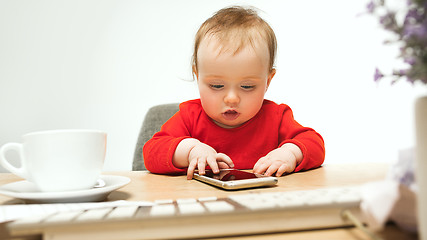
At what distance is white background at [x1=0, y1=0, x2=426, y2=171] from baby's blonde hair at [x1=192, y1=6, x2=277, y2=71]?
2.92 ft

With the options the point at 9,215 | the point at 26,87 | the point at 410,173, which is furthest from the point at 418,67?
the point at 26,87

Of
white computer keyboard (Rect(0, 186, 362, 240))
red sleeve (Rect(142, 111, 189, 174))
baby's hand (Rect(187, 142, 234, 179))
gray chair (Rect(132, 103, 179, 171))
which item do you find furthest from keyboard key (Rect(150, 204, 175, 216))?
gray chair (Rect(132, 103, 179, 171))

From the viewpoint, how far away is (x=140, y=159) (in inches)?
51.3

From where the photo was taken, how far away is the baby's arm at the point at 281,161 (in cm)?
69

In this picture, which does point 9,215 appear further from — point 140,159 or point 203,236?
point 140,159

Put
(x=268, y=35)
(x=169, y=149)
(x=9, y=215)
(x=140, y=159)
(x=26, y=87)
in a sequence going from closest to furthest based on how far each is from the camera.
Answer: (x=9, y=215) < (x=169, y=149) < (x=268, y=35) < (x=140, y=159) < (x=26, y=87)

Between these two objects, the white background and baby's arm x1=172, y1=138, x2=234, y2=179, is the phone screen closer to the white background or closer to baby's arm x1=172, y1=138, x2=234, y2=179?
baby's arm x1=172, y1=138, x2=234, y2=179

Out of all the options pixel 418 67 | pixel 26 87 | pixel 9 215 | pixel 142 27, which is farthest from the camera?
pixel 142 27

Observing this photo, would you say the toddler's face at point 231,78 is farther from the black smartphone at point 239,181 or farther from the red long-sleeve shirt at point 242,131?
the black smartphone at point 239,181

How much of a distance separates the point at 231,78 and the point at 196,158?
26 centimetres

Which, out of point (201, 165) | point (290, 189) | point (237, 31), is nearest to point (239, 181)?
point (290, 189)

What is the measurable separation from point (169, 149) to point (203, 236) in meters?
0.56

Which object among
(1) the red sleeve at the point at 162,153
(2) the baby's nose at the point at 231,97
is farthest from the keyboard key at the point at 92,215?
(2) the baby's nose at the point at 231,97

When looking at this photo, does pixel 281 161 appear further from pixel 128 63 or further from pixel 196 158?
pixel 128 63
